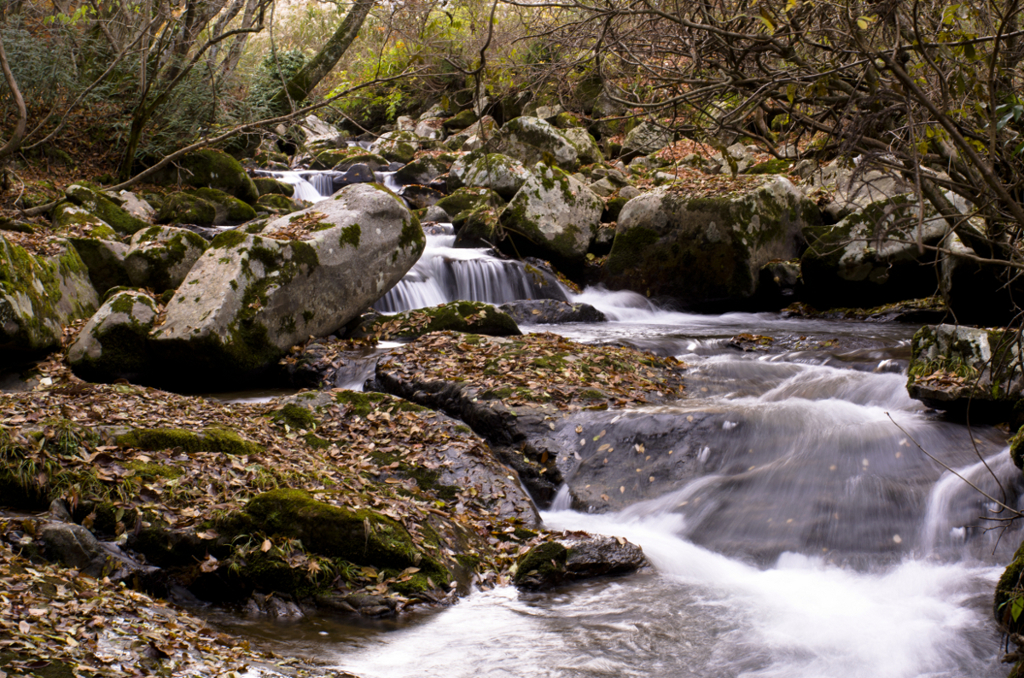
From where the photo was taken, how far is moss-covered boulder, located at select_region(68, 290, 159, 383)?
8562mm

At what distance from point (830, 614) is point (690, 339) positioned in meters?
6.95

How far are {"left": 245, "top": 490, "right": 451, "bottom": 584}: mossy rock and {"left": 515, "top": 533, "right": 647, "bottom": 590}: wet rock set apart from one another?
0.63 metres

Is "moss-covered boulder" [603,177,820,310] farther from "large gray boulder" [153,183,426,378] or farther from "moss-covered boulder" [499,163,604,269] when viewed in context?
"large gray boulder" [153,183,426,378]

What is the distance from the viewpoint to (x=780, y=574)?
5.25 meters

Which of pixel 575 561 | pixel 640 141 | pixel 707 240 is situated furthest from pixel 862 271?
pixel 640 141

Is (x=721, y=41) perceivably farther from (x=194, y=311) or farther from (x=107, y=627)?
(x=194, y=311)

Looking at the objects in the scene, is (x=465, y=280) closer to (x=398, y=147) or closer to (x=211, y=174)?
(x=211, y=174)

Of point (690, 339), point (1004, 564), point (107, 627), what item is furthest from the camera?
point (690, 339)

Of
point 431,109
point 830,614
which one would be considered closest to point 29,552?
point 830,614

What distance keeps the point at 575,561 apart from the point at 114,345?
6.51 metres

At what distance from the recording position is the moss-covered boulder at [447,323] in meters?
10.6

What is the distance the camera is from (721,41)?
11.1 ft

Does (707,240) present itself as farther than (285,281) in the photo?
Yes

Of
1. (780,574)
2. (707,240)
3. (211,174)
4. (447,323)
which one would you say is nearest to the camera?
(780,574)
